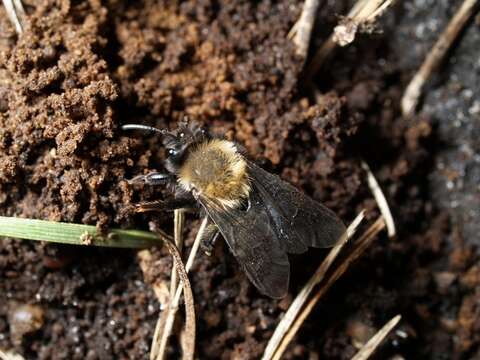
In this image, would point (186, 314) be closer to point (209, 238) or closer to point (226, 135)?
point (209, 238)

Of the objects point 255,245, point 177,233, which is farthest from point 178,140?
point 255,245

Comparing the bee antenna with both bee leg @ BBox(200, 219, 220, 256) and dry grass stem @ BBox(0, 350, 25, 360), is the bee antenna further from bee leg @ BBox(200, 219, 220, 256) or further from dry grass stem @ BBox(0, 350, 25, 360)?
dry grass stem @ BBox(0, 350, 25, 360)

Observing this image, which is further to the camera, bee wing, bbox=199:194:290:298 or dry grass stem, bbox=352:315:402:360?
dry grass stem, bbox=352:315:402:360

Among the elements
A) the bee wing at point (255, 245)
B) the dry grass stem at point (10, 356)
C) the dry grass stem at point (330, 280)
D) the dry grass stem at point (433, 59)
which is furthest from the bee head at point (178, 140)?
the dry grass stem at point (433, 59)

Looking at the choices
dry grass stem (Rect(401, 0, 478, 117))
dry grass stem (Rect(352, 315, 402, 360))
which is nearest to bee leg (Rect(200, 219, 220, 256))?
dry grass stem (Rect(352, 315, 402, 360))

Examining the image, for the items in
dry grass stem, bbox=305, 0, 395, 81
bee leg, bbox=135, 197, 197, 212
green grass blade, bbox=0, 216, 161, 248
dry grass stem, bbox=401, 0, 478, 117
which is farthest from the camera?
dry grass stem, bbox=401, 0, 478, 117

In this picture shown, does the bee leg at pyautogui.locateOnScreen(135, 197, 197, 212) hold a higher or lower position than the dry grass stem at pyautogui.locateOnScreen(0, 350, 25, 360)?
higher
